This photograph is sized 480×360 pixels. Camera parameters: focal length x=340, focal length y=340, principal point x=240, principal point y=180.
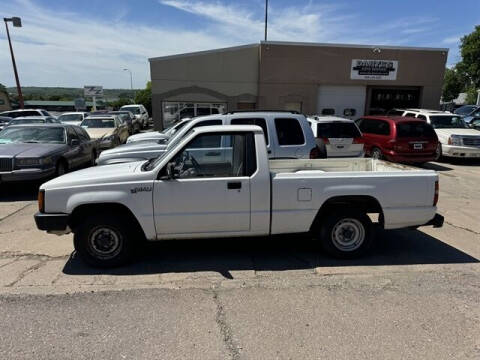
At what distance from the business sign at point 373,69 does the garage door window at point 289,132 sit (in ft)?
50.0

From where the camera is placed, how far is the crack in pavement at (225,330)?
2754 mm

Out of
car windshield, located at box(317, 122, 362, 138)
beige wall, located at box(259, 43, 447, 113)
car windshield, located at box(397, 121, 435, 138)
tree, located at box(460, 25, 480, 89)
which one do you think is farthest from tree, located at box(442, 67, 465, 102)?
car windshield, located at box(317, 122, 362, 138)

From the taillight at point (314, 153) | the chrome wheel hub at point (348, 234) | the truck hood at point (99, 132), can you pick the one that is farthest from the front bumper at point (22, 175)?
the chrome wheel hub at point (348, 234)

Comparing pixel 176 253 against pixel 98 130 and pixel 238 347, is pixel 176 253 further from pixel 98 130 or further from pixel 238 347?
pixel 98 130

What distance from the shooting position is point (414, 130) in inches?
438

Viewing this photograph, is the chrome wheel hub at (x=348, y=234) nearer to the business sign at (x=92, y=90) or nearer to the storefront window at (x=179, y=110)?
the storefront window at (x=179, y=110)

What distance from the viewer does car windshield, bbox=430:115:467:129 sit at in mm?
13587

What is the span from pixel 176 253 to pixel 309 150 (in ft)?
11.7

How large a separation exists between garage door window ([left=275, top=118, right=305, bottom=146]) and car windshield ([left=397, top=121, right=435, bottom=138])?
5598 mm

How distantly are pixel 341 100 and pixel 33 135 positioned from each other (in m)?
17.0

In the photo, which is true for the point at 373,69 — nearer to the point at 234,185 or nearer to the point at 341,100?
the point at 341,100

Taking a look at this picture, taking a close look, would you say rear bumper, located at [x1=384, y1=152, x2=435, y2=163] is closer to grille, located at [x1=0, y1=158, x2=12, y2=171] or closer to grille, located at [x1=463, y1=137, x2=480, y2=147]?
grille, located at [x1=463, y1=137, x2=480, y2=147]

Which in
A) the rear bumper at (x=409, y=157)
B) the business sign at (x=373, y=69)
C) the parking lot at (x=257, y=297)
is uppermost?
the business sign at (x=373, y=69)

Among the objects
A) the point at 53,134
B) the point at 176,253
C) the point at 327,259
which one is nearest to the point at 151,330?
the point at 176,253
